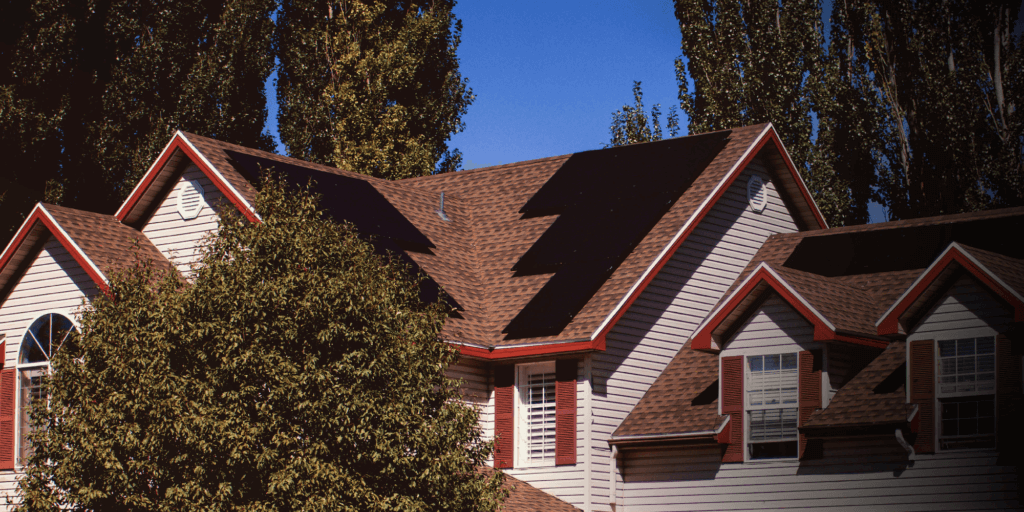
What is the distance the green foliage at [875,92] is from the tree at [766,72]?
1.6 inches

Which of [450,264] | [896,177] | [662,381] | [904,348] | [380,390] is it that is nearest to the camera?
[380,390]

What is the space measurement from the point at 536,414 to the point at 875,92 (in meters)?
17.6

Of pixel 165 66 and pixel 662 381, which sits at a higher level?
pixel 165 66

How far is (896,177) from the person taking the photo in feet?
118

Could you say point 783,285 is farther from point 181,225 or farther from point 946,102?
point 946,102

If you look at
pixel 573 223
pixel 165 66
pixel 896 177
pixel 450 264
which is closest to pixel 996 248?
pixel 573 223

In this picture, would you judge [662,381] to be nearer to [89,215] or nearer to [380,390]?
[380,390]

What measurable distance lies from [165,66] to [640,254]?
76.1 ft

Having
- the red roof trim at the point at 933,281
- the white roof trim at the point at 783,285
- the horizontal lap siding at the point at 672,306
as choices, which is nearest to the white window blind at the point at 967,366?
the red roof trim at the point at 933,281

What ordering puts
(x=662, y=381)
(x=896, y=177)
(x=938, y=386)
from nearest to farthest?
(x=938, y=386)
(x=662, y=381)
(x=896, y=177)

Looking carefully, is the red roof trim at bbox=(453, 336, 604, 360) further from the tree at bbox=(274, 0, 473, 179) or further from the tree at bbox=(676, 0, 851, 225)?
the tree at bbox=(274, 0, 473, 179)

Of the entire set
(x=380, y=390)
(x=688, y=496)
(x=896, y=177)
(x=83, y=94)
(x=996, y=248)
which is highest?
(x=83, y=94)

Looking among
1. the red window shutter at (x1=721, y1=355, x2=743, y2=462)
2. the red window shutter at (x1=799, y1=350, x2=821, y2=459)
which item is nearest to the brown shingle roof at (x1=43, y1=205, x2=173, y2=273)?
the red window shutter at (x1=721, y1=355, x2=743, y2=462)

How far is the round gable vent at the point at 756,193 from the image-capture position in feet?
93.2
